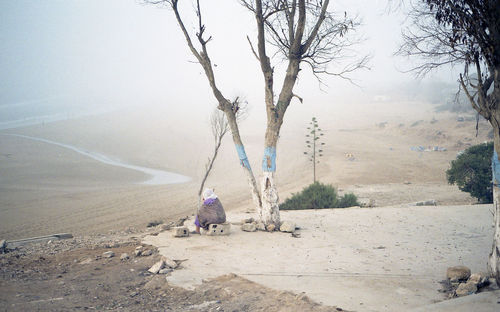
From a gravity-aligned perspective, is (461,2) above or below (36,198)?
above

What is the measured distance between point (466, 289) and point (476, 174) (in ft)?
37.0

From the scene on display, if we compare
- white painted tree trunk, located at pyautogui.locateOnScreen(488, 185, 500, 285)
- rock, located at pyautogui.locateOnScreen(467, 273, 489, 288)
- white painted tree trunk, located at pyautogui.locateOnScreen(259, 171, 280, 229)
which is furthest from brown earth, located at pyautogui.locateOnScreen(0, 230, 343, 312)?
white painted tree trunk, located at pyautogui.locateOnScreen(259, 171, 280, 229)

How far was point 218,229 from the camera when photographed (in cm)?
982

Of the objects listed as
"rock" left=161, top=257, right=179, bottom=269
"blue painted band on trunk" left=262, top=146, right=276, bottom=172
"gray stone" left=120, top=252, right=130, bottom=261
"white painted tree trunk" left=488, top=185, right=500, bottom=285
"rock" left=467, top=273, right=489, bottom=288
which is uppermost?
"blue painted band on trunk" left=262, top=146, right=276, bottom=172

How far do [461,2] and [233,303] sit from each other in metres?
5.47

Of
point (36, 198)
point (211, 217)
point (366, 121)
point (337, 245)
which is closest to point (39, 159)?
point (36, 198)

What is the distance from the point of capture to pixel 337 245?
893 cm

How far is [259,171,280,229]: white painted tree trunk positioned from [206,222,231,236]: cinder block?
3.55 ft

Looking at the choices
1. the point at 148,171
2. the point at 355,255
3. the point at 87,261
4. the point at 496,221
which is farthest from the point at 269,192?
the point at 148,171

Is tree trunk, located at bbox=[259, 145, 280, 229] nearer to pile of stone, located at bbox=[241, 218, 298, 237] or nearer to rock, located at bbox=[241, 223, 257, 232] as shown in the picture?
pile of stone, located at bbox=[241, 218, 298, 237]

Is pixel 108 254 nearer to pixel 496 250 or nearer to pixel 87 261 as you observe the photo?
pixel 87 261

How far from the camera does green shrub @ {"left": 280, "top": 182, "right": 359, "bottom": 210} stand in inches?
610

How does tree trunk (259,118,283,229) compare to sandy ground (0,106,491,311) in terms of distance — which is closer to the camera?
sandy ground (0,106,491,311)

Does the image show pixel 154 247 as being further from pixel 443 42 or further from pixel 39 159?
pixel 39 159
